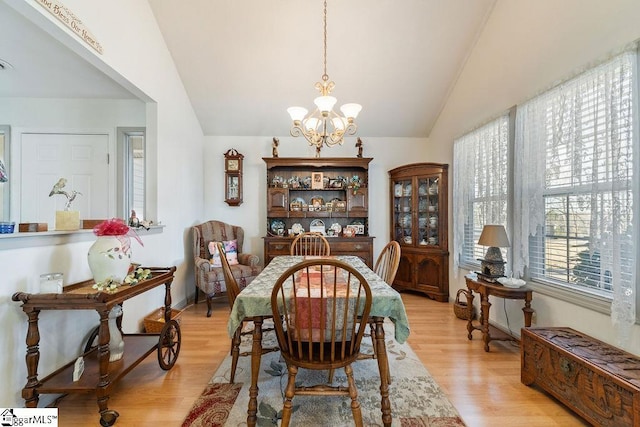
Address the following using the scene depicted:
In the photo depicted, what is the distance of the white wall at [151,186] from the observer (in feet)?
5.07

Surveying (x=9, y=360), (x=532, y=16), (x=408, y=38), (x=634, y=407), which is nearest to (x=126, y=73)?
(x=9, y=360)

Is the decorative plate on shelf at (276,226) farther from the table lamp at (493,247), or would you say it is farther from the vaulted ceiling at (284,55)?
the table lamp at (493,247)

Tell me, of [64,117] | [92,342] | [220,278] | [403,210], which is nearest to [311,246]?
[220,278]

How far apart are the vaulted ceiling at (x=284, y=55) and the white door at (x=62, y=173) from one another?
527 millimetres

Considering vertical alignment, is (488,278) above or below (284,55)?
below

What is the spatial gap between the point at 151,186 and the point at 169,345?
1.64 m

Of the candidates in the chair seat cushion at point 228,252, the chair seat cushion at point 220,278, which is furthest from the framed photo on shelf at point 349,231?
the chair seat cushion at point 228,252

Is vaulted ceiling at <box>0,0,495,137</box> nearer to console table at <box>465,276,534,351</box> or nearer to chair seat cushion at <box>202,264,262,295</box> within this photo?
chair seat cushion at <box>202,264,262,295</box>

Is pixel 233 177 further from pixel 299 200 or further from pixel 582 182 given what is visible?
pixel 582 182

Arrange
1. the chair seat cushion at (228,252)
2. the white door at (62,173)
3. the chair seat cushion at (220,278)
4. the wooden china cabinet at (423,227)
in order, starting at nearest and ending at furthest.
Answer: the white door at (62,173) → the chair seat cushion at (220,278) → the chair seat cushion at (228,252) → the wooden china cabinet at (423,227)

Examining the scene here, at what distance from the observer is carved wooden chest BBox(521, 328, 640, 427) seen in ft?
4.52

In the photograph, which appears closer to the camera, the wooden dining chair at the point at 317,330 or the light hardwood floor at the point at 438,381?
the wooden dining chair at the point at 317,330

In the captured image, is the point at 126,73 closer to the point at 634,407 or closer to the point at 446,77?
the point at 446,77

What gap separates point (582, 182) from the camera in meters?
2.01
